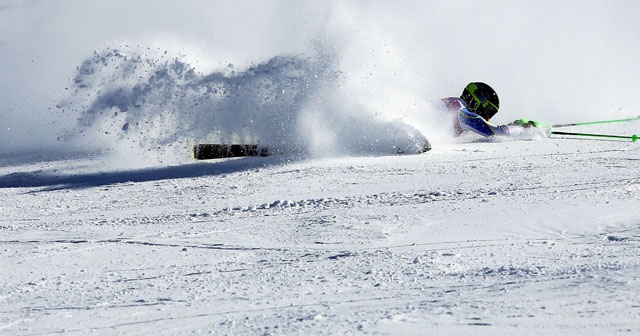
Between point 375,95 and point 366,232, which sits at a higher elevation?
point 375,95

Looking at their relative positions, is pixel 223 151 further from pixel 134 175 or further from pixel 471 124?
pixel 471 124

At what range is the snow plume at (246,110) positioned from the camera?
10609 mm

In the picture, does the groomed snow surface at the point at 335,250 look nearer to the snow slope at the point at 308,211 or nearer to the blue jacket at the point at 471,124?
the snow slope at the point at 308,211

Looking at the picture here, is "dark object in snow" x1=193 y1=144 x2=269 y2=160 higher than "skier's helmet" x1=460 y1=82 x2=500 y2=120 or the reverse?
the reverse

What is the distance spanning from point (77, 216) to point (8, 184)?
10.9ft

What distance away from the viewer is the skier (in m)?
12.1

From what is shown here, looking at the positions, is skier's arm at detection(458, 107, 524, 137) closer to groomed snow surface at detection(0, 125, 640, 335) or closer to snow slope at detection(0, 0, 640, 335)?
snow slope at detection(0, 0, 640, 335)

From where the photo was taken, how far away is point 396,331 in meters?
3.31

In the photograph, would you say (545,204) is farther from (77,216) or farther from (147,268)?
(77,216)

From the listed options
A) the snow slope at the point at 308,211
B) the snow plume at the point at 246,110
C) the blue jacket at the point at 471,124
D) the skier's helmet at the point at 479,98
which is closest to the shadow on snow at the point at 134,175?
the snow slope at the point at 308,211

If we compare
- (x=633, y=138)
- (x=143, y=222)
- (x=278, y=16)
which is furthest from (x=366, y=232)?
(x=278, y=16)

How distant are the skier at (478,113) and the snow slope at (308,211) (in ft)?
0.79

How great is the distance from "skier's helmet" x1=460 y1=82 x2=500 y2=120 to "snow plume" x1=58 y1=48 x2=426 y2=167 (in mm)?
2549

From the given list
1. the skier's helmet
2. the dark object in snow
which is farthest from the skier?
the dark object in snow
